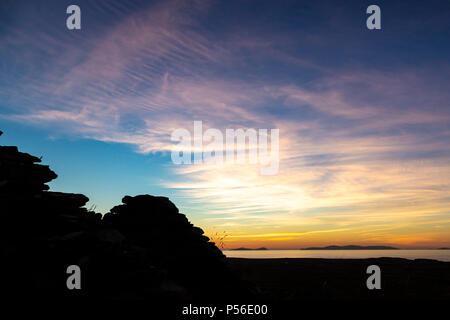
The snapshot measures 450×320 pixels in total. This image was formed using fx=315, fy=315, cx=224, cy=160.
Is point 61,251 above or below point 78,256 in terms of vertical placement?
above

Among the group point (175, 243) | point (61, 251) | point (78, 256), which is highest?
point (61, 251)

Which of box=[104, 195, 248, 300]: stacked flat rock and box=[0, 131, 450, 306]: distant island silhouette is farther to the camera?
box=[104, 195, 248, 300]: stacked flat rock

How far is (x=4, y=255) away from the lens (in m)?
10.4

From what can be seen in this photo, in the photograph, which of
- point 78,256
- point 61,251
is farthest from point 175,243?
point 61,251

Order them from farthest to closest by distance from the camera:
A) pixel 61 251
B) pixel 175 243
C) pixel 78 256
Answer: pixel 175 243
pixel 78 256
pixel 61 251

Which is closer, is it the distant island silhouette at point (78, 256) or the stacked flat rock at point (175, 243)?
the distant island silhouette at point (78, 256)

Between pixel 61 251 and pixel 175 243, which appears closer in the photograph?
pixel 61 251

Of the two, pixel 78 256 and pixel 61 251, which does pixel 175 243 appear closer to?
pixel 78 256

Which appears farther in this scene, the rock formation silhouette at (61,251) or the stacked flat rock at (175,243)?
the stacked flat rock at (175,243)

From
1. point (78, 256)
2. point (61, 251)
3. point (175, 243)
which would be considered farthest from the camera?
point (175, 243)

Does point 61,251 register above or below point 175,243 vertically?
above

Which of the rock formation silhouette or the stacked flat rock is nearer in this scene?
the rock formation silhouette
